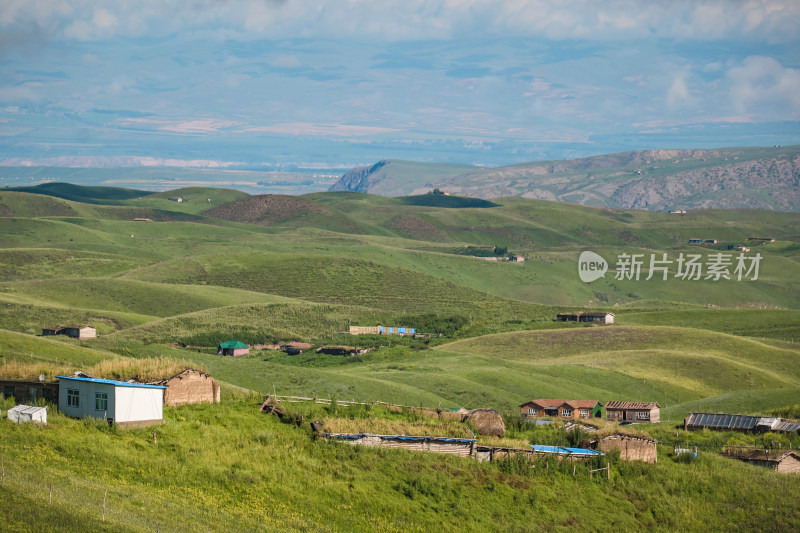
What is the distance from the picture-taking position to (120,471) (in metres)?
32.2

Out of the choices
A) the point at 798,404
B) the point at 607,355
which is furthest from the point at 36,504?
the point at 607,355

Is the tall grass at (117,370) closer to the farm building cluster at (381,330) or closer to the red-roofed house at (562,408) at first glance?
the red-roofed house at (562,408)

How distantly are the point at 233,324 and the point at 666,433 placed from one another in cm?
7880

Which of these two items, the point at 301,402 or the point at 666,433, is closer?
the point at 301,402

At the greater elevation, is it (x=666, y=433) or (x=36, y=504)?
(x=36, y=504)

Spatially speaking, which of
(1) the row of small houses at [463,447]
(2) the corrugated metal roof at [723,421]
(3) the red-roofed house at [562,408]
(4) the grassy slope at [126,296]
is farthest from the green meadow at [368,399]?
(3) the red-roofed house at [562,408]

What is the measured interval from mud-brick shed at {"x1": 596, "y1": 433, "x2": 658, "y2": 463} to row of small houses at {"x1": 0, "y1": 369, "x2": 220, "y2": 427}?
1755 centimetres

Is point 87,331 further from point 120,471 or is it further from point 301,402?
point 120,471

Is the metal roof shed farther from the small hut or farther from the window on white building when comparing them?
the small hut

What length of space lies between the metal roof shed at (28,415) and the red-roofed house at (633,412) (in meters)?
43.1

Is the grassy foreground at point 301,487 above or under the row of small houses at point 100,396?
under

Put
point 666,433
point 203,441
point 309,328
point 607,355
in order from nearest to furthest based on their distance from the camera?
point 203,441 < point 666,433 < point 607,355 < point 309,328

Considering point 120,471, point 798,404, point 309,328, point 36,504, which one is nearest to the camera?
point 36,504

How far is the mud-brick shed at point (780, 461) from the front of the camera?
48.0 metres
